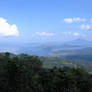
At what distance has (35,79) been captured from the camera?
78.3ft

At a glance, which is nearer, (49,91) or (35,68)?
(49,91)

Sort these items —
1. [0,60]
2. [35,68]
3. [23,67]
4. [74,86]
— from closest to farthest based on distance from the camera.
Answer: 1. [23,67]
2. [74,86]
3. [0,60]
4. [35,68]

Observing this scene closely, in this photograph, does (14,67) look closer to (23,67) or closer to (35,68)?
(23,67)

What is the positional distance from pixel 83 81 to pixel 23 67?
25.5 ft

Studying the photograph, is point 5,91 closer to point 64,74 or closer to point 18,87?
point 18,87

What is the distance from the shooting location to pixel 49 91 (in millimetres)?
24656

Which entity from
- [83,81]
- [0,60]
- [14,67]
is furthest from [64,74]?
[0,60]

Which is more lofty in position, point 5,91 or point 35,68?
point 35,68

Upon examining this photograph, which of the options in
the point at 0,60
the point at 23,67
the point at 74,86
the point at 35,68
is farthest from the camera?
the point at 35,68

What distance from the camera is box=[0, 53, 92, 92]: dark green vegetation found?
22625mm

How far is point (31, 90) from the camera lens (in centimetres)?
2298

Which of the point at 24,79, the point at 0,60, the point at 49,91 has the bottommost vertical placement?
the point at 49,91

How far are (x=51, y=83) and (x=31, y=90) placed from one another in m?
2.75

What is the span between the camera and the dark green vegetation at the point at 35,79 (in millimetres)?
22625
